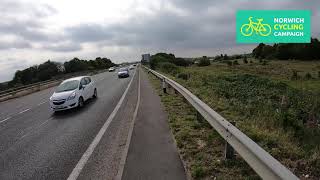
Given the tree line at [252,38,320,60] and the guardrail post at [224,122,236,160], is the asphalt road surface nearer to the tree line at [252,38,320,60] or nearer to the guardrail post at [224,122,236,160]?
the guardrail post at [224,122,236,160]

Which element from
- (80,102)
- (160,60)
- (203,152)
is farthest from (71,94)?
(160,60)

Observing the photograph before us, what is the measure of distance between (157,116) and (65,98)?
5.69 meters

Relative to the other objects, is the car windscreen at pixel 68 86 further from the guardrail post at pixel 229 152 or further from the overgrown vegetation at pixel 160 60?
the overgrown vegetation at pixel 160 60

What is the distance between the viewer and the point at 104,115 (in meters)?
11.8

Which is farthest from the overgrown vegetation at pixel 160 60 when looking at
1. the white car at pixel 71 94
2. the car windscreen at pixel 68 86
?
the car windscreen at pixel 68 86

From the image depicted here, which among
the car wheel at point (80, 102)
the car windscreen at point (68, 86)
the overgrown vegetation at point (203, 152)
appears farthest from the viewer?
the car windscreen at point (68, 86)

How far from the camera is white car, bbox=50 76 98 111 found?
14086 mm

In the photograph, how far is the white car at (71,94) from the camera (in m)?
14.1

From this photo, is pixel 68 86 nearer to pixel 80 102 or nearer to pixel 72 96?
pixel 80 102

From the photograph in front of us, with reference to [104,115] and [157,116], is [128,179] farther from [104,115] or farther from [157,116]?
[104,115]

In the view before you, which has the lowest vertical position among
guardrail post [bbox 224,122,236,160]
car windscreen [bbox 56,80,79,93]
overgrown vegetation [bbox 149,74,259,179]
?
overgrown vegetation [bbox 149,74,259,179]

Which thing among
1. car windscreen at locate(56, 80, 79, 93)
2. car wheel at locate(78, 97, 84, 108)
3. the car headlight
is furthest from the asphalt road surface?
car windscreen at locate(56, 80, 79, 93)

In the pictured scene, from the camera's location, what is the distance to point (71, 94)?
47.2ft

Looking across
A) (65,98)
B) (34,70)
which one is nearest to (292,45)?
(34,70)
